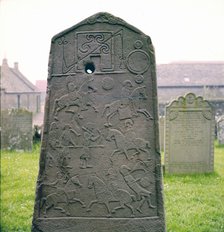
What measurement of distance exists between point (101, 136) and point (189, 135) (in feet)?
14.3

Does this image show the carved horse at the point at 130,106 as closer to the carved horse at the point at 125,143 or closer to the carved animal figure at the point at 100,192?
the carved horse at the point at 125,143

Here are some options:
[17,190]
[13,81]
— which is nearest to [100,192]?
[17,190]

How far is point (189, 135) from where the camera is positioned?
7324mm

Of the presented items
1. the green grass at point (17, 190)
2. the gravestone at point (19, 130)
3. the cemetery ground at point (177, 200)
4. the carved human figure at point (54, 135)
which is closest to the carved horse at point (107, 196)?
the carved human figure at point (54, 135)

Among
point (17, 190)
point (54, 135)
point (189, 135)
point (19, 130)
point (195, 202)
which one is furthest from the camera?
point (19, 130)

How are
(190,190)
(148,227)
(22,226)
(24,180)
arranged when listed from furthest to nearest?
(24,180) < (190,190) < (22,226) < (148,227)

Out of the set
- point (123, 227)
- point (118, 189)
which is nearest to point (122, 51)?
point (118, 189)

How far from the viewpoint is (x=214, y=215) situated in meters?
4.71

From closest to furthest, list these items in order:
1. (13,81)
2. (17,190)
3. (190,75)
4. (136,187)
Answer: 1. (136,187)
2. (17,190)
3. (190,75)
4. (13,81)

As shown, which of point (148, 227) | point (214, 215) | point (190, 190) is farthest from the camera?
point (190, 190)

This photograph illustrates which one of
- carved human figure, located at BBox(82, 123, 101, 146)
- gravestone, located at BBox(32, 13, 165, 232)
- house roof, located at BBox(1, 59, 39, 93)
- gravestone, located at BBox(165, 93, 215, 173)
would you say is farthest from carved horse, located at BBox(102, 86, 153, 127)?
house roof, located at BBox(1, 59, 39, 93)

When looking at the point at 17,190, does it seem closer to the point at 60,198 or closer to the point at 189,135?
the point at 60,198

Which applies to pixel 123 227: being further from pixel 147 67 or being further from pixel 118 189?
pixel 147 67

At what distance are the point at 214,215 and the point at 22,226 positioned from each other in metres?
2.57
